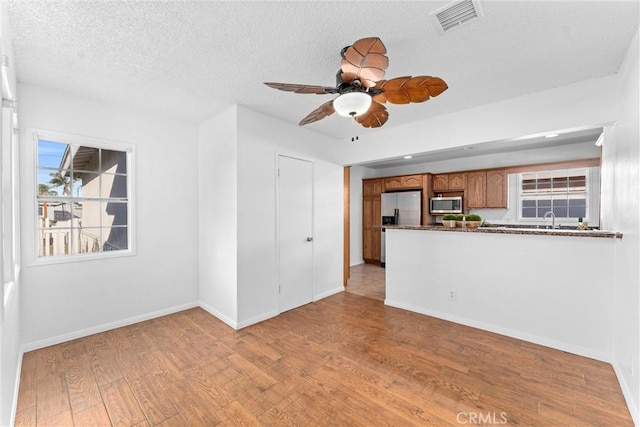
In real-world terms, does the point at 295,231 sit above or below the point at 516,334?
above

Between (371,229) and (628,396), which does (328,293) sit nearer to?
(371,229)

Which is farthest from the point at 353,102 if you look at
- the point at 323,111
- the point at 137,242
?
the point at 137,242

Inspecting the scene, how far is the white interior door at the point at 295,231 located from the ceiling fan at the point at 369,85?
74.1 inches

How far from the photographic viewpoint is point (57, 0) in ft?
5.44

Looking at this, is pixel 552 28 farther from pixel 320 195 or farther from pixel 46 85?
pixel 46 85

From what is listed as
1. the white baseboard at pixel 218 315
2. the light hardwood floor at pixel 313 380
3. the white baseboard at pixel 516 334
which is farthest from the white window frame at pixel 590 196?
the white baseboard at pixel 218 315

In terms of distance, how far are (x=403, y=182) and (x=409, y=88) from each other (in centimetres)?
454

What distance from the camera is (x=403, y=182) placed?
20.4 feet

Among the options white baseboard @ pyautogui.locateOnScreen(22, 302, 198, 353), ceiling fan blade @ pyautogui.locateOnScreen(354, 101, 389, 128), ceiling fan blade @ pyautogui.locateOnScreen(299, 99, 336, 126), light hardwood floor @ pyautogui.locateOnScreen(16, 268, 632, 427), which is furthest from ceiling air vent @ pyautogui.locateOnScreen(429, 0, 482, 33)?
white baseboard @ pyautogui.locateOnScreen(22, 302, 198, 353)

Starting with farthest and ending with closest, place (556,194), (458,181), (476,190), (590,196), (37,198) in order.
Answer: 1. (458,181)
2. (476,190)
3. (556,194)
4. (590,196)
5. (37,198)

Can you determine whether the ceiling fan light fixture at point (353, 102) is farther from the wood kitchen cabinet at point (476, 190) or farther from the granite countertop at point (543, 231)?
the wood kitchen cabinet at point (476, 190)

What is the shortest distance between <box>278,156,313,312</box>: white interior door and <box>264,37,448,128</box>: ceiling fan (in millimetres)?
1882

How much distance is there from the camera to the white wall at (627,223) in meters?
1.86

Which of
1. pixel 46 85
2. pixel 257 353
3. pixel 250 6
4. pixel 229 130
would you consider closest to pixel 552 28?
pixel 250 6
